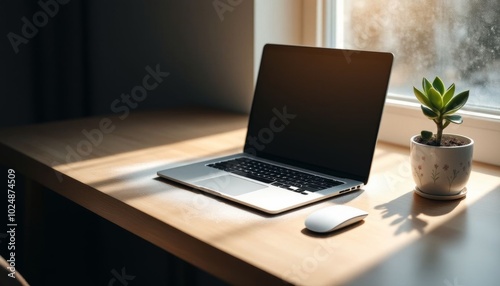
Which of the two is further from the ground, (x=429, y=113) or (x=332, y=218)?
(x=429, y=113)

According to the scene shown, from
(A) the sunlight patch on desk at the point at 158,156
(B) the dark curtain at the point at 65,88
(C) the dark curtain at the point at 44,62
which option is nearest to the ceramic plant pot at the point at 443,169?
(A) the sunlight patch on desk at the point at 158,156

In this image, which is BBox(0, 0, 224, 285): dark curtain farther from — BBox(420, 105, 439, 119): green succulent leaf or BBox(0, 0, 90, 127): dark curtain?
BBox(420, 105, 439, 119): green succulent leaf

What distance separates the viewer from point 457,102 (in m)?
1.18

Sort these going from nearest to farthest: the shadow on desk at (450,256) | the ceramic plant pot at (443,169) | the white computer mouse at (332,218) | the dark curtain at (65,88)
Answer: the shadow on desk at (450,256) < the white computer mouse at (332,218) < the ceramic plant pot at (443,169) < the dark curtain at (65,88)

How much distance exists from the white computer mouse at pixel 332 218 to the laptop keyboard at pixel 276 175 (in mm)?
144

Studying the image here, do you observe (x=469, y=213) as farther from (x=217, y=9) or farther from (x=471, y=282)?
(x=217, y=9)

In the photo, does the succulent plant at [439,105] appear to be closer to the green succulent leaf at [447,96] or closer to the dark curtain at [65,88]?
the green succulent leaf at [447,96]

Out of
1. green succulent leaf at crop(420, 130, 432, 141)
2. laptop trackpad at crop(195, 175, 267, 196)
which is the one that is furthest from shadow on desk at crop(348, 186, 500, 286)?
laptop trackpad at crop(195, 175, 267, 196)

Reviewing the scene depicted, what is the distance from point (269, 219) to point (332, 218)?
11 cm

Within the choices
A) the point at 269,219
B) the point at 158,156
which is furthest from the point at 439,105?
the point at 158,156

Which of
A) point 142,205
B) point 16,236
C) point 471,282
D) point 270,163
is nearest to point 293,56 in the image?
point 270,163

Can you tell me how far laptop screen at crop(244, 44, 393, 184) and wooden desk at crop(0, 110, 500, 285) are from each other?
9 centimetres

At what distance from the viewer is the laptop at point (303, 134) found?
124cm

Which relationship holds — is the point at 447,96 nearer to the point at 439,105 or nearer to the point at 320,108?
the point at 439,105
